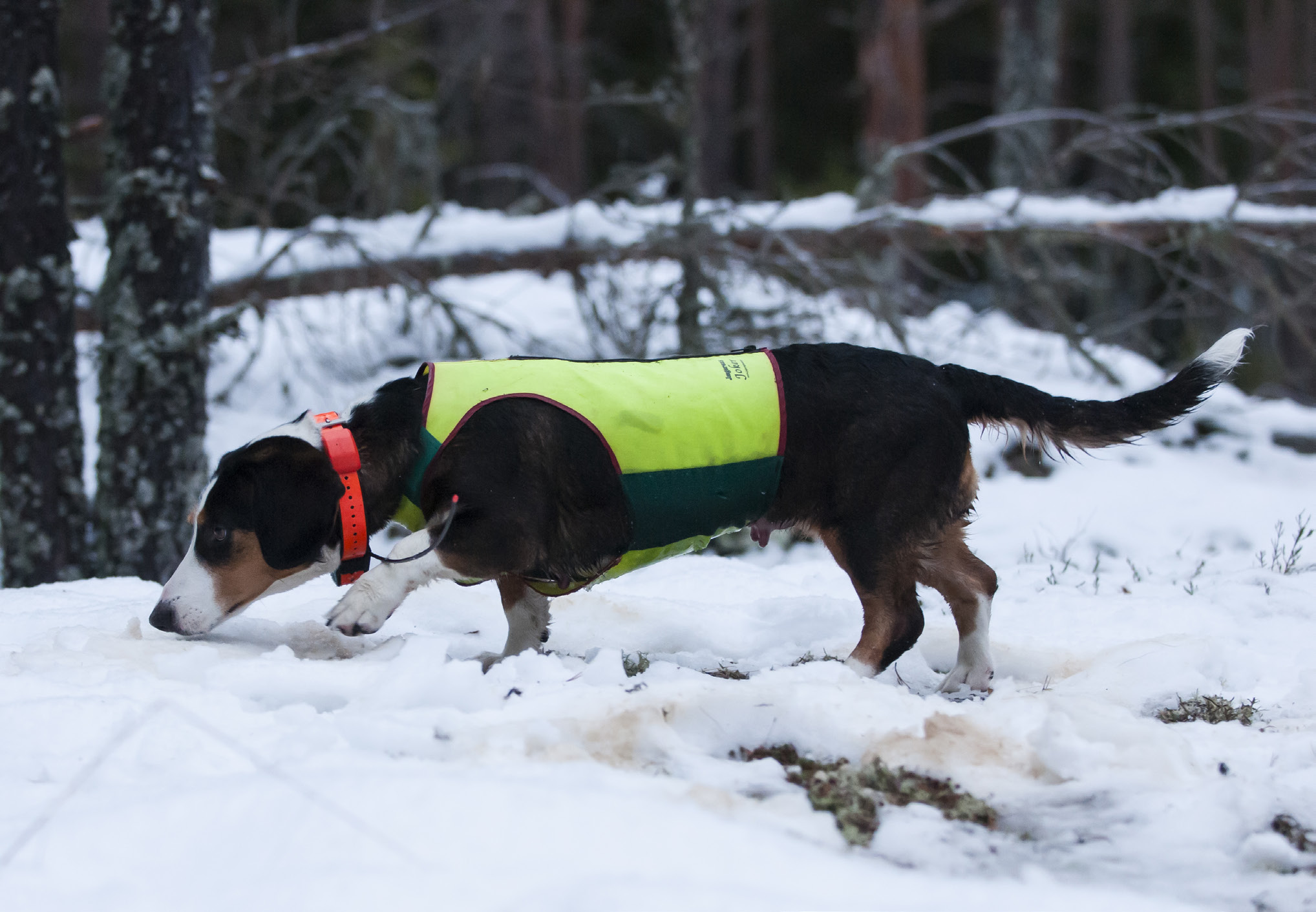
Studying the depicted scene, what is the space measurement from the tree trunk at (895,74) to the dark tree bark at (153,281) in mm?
10718

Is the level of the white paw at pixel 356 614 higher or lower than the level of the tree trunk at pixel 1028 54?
lower

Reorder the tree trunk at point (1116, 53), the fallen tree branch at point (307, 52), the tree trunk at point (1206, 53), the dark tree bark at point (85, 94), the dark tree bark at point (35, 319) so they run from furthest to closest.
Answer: the tree trunk at point (1206, 53), the tree trunk at point (1116, 53), the dark tree bark at point (85, 94), the fallen tree branch at point (307, 52), the dark tree bark at point (35, 319)

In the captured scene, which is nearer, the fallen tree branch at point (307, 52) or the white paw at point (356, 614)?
the white paw at point (356, 614)

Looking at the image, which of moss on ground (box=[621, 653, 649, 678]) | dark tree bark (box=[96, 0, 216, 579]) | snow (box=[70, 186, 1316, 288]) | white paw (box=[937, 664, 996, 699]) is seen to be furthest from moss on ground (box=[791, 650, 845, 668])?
snow (box=[70, 186, 1316, 288])

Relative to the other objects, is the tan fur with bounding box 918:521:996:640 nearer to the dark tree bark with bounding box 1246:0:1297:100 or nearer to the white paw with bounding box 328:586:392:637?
the white paw with bounding box 328:586:392:637

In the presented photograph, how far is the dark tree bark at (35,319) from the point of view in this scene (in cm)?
521

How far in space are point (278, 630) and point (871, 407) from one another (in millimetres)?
2081

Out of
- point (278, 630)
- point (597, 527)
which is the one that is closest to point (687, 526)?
point (597, 527)

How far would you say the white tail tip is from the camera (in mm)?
3623

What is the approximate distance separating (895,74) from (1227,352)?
1225 centimetres

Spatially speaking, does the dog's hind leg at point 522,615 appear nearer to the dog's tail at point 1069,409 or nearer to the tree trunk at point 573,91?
the dog's tail at point 1069,409

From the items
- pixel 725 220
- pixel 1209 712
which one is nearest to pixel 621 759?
pixel 1209 712

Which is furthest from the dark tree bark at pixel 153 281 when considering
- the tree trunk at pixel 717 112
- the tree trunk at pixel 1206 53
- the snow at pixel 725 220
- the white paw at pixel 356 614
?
the tree trunk at pixel 1206 53

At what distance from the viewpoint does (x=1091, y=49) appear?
26250mm
